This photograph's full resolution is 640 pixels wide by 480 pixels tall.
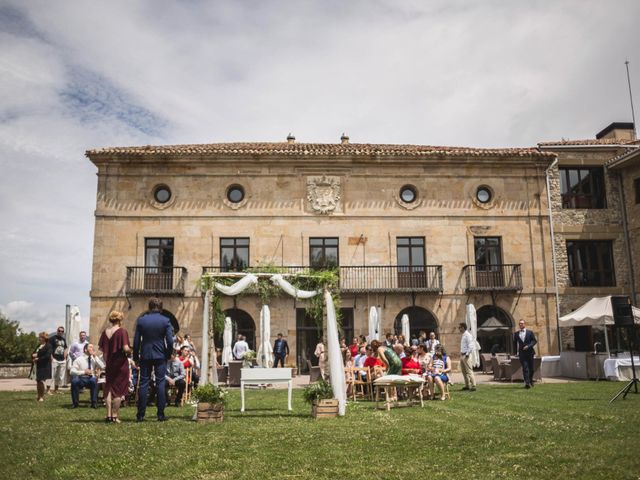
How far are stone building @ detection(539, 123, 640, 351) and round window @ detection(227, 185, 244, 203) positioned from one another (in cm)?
1271

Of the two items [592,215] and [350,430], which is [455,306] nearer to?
[592,215]

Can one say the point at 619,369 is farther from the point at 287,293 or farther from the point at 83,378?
the point at 83,378

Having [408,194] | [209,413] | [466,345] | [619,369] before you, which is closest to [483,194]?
[408,194]

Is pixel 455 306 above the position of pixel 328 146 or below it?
below

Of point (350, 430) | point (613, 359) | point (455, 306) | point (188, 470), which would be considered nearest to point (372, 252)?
point (455, 306)

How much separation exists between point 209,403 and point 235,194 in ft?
49.3

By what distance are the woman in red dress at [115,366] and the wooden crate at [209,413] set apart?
1157 millimetres

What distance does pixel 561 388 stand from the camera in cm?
1423

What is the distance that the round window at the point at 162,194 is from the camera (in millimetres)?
22969

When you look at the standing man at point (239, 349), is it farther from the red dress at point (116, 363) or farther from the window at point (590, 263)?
the window at point (590, 263)

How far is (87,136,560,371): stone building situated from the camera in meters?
22.3

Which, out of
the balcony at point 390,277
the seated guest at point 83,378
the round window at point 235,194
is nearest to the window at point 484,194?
the balcony at point 390,277

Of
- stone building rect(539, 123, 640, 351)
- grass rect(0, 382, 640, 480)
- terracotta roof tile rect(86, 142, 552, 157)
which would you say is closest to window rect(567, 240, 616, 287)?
stone building rect(539, 123, 640, 351)

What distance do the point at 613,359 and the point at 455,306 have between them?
676 centimetres
